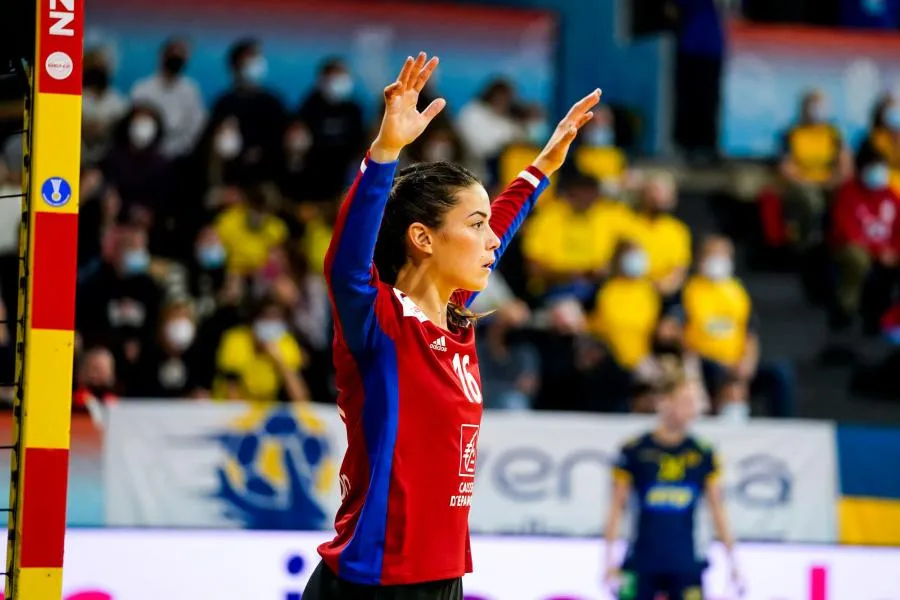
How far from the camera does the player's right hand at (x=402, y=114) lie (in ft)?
11.2

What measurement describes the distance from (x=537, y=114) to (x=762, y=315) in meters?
3.27

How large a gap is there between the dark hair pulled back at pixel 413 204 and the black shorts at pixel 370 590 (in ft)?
2.66

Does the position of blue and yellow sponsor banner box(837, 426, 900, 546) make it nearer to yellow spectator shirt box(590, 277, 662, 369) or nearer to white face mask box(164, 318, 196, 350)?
yellow spectator shirt box(590, 277, 662, 369)

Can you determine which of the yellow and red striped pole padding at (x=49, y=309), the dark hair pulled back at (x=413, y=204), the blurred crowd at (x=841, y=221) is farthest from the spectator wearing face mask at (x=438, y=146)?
the yellow and red striped pole padding at (x=49, y=309)

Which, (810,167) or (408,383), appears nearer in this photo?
(408,383)

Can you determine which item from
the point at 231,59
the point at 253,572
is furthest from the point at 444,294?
the point at 231,59

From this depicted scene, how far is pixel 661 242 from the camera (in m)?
13.6

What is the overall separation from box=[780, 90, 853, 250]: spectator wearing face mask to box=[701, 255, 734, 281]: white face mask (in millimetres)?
2538

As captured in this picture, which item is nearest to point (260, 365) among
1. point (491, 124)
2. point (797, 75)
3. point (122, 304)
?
point (122, 304)

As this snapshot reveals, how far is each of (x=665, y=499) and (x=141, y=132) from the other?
6741mm

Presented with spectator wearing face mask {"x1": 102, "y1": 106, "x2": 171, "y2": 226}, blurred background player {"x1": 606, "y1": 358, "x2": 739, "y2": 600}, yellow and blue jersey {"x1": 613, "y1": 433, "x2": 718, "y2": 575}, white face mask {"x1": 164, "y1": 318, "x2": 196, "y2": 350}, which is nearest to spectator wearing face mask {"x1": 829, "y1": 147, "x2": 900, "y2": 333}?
blurred background player {"x1": 606, "y1": 358, "x2": 739, "y2": 600}

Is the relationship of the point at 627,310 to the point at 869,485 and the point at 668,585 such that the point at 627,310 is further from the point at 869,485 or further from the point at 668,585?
the point at 668,585

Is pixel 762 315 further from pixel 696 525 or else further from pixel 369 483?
pixel 369 483

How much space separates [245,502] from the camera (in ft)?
32.7
